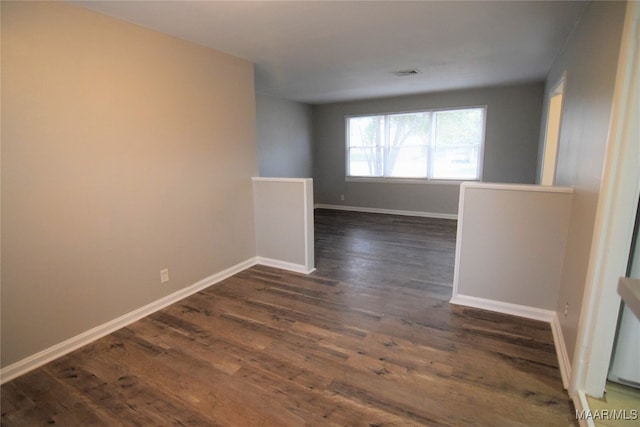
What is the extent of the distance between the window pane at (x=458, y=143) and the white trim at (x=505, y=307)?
3980 mm

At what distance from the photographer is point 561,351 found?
85.4 inches

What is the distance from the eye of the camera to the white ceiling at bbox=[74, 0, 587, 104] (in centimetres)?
236

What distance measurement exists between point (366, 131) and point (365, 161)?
0.66m

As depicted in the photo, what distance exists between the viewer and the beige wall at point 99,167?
204 centimetres

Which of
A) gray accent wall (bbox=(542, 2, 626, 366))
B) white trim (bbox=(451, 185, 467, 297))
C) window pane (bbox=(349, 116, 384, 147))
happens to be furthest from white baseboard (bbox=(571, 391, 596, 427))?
window pane (bbox=(349, 116, 384, 147))

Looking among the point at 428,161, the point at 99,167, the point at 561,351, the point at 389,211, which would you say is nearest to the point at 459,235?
the point at 561,351

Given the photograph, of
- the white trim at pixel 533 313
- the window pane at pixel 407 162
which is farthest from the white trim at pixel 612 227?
the window pane at pixel 407 162

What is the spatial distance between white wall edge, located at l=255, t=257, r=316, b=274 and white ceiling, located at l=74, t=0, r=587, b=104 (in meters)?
2.37

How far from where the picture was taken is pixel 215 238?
351 cm

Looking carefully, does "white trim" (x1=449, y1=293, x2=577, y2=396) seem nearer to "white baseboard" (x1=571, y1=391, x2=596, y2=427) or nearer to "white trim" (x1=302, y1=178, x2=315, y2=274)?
"white baseboard" (x1=571, y1=391, x2=596, y2=427)

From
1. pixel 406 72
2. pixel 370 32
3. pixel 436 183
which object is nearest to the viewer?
pixel 370 32
